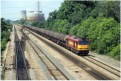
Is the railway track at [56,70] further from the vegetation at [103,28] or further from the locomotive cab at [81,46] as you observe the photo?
the vegetation at [103,28]

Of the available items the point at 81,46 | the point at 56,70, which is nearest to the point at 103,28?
the point at 81,46

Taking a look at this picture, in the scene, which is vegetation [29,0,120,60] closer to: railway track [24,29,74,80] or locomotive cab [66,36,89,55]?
locomotive cab [66,36,89,55]

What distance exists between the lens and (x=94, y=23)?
185 ft

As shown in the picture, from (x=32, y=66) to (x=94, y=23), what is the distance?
75.3 feet

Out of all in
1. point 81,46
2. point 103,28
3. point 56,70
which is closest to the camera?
point 56,70

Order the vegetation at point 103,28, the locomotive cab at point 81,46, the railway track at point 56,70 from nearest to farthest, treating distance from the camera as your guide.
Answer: the railway track at point 56,70, the locomotive cab at point 81,46, the vegetation at point 103,28

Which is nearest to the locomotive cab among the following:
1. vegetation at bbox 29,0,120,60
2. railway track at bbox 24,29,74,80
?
vegetation at bbox 29,0,120,60

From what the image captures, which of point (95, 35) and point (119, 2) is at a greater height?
point (119, 2)

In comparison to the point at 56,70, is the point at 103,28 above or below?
above

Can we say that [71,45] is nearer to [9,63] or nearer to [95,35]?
[95,35]

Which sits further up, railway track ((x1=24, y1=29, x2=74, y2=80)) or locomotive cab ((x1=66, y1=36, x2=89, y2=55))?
locomotive cab ((x1=66, y1=36, x2=89, y2=55))

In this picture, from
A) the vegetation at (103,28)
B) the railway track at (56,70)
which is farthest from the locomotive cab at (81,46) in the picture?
the railway track at (56,70)

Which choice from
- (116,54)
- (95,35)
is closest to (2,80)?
(116,54)

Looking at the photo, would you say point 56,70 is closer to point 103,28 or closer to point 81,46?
point 81,46
